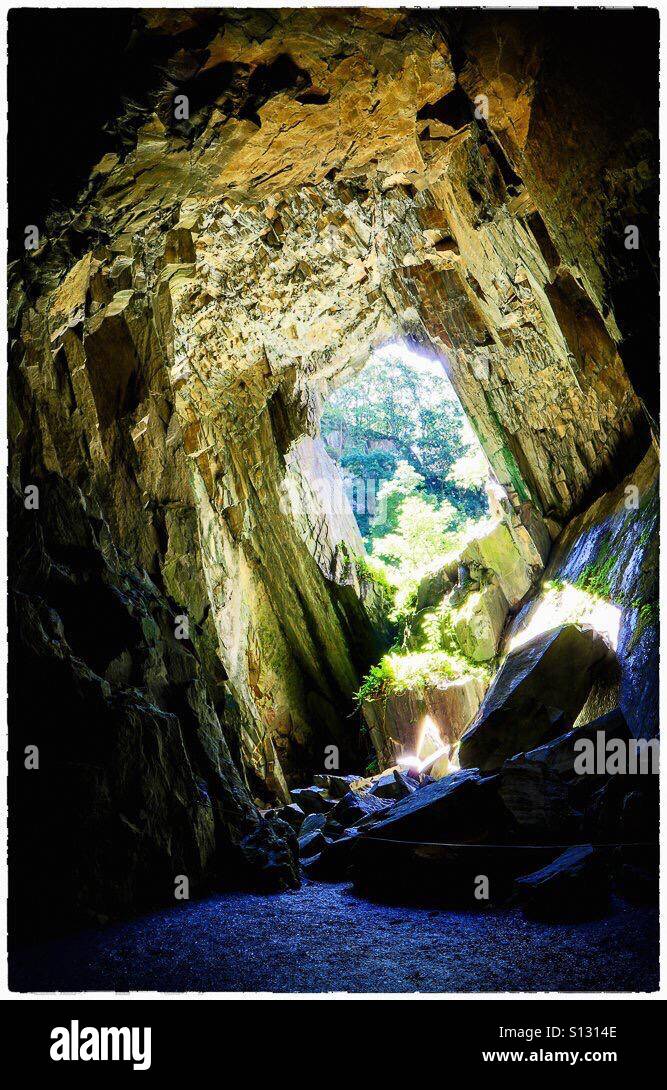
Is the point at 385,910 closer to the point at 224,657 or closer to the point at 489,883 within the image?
the point at 489,883

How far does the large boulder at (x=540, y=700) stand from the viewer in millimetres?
6898

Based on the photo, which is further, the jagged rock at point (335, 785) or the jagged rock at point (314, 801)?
the jagged rock at point (335, 785)

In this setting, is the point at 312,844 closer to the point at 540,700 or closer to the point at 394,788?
the point at 394,788

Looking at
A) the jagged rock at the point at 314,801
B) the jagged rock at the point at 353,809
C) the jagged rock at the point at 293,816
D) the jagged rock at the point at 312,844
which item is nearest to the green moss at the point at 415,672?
the jagged rock at the point at 314,801

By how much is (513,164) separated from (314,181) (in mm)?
2469

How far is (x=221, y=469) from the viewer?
1270 cm

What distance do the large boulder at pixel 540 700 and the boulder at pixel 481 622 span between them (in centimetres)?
597

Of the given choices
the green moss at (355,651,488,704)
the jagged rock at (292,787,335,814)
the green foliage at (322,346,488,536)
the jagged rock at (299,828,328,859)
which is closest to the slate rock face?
the jagged rock at (299,828,328,859)

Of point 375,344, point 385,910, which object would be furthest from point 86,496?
point 375,344

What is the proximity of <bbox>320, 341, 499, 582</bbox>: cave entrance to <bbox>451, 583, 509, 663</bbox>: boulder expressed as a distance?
12.9 meters

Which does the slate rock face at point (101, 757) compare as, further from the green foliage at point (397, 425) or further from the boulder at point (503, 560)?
the green foliage at point (397, 425)

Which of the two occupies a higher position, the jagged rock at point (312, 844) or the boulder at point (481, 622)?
the boulder at point (481, 622)

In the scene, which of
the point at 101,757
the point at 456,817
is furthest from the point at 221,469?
the point at 456,817

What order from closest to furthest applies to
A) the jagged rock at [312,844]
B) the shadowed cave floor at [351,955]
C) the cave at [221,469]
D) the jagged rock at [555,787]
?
the shadowed cave floor at [351,955], the cave at [221,469], the jagged rock at [555,787], the jagged rock at [312,844]
